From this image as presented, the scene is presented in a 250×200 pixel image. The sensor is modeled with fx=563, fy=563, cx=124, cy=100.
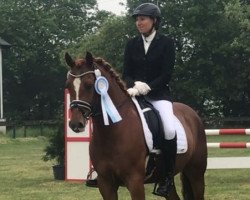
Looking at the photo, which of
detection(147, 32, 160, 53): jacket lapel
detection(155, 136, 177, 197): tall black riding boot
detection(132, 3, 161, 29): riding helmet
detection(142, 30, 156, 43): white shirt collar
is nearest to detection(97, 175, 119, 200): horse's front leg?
detection(155, 136, 177, 197): tall black riding boot

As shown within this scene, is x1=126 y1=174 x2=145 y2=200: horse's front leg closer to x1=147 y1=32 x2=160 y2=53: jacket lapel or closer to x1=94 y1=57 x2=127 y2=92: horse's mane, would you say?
x1=94 y1=57 x2=127 y2=92: horse's mane

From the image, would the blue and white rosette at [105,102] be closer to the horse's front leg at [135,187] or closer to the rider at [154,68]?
the rider at [154,68]

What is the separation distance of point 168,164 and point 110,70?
1.23 metres

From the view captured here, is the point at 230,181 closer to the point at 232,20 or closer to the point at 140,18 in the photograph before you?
the point at 140,18

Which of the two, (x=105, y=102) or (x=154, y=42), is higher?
(x=154, y=42)

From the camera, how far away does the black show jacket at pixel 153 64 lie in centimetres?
621

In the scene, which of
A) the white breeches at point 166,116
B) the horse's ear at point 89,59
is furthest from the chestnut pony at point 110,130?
the white breeches at point 166,116

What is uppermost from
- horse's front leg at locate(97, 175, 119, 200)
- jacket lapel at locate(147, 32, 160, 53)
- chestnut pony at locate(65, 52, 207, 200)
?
jacket lapel at locate(147, 32, 160, 53)

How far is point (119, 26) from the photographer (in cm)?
4594

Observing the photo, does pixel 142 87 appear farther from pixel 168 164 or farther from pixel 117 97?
pixel 168 164

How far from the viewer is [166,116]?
6086 millimetres

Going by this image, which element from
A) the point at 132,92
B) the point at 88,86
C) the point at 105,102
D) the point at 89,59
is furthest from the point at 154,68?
the point at 88,86

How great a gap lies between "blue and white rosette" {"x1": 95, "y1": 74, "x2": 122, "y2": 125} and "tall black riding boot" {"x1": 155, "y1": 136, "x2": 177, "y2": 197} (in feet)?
2.32

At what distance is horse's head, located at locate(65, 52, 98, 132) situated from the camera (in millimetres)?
5145
